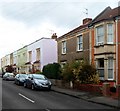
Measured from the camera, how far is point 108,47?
92.2 ft

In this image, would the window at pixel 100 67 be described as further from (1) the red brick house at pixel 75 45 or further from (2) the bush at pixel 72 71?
(2) the bush at pixel 72 71

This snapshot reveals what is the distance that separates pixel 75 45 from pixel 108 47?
726 centimetres

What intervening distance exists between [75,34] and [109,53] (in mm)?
7587

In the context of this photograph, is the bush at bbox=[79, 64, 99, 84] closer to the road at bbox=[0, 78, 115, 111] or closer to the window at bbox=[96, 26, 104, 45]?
the window at bbox=[96, 26, 104, 45]

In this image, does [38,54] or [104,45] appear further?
[38,54]

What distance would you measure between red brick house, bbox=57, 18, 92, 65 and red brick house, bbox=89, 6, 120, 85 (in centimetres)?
246

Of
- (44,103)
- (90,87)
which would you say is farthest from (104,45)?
(44,103)

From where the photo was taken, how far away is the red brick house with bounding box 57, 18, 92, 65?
106 ft

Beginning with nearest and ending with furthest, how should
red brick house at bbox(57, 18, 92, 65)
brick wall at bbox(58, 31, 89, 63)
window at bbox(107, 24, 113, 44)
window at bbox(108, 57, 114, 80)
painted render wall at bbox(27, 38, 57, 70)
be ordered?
window at bbox(108, 57, 114, 80), window at bbox(107, 24, 113, 44), brick wall at bbox(58, 31, 89, 63), red brick house at bbox(57, 18, 92, 65), painted render wall at bbox(27, 38, 57, 70)

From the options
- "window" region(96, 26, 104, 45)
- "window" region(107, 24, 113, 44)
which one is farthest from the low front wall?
"window" region(107, 24, 113, 44)

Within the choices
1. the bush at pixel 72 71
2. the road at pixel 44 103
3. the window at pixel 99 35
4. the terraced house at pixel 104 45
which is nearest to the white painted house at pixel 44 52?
the terraced house at pixel 104 45

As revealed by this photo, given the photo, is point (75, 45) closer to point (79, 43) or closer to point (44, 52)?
point (79, 43)

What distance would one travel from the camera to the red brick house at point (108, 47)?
90.5 ft

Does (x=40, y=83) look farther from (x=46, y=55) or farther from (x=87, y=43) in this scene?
(x=46, y=55)
